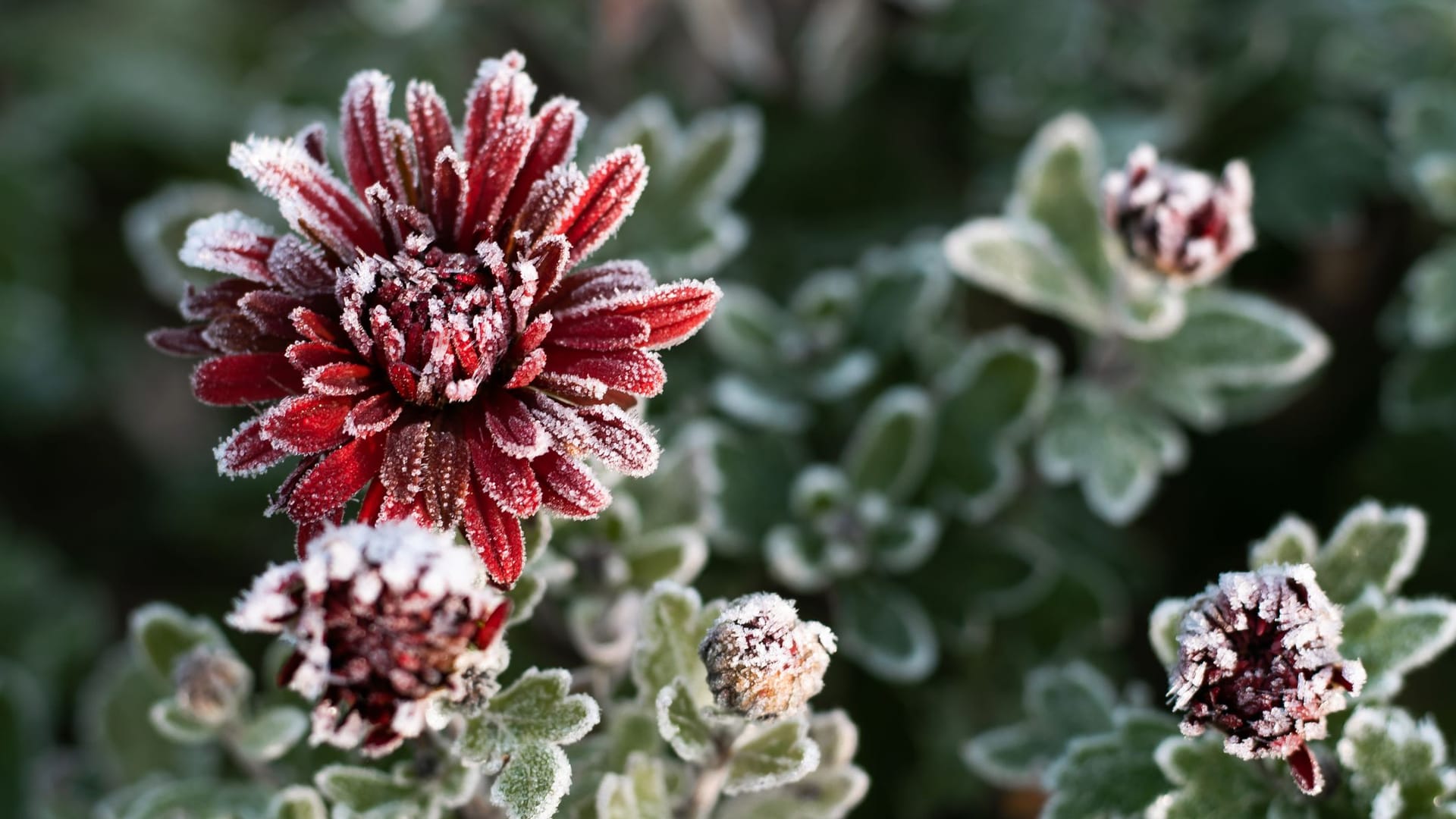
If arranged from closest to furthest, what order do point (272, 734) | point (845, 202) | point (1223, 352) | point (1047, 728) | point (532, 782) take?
point (532, 782) < point (272, 734) < point (1047, 728) < point (1223, 352) < point (845, 202)

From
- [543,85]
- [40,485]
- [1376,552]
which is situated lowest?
[1376,552]

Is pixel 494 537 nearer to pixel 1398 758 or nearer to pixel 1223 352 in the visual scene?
pixel 1398 758

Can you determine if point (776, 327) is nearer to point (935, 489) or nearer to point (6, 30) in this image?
point (935, 489)

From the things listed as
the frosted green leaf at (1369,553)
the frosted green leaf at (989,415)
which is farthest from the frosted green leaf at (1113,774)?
the frosted green leaf at (989,415)

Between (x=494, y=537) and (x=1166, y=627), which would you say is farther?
(x=1166, y=627)

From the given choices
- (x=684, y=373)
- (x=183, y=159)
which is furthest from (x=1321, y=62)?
(x=183, y=159)

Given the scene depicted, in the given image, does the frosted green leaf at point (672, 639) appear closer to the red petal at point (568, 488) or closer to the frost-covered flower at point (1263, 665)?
the red petal at point (568, 488)

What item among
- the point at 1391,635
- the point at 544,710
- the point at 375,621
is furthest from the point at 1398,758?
the point at 375,621
